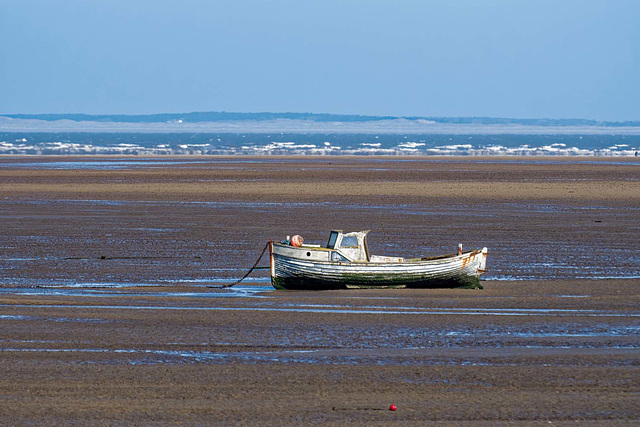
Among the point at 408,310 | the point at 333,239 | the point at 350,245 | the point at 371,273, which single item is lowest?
the point at 408,310

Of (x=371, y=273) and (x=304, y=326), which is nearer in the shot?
(x=304, y=326)

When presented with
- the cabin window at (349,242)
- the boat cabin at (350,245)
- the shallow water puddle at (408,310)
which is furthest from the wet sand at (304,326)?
the cabin window at (349,242)

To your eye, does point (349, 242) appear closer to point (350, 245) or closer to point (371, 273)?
point (350, 245)

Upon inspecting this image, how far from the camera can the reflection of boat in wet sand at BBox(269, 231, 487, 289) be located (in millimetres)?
19688

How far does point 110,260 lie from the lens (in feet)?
77.8

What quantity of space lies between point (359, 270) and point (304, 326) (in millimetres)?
3921

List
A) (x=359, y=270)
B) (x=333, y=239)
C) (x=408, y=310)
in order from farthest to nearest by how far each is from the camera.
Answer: (x=333, y=239)
(x=359, y=270)
(x=408, y=310)

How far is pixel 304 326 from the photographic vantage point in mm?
15930

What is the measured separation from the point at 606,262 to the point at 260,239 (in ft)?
30.4

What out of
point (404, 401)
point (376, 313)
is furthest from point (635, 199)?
point (404, 401)

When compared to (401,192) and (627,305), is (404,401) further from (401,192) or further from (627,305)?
(401,192)

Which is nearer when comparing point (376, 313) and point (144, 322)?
point (144, 322)

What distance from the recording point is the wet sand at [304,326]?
37.6 feet

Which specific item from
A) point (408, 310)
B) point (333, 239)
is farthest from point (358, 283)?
point (408, 310)
